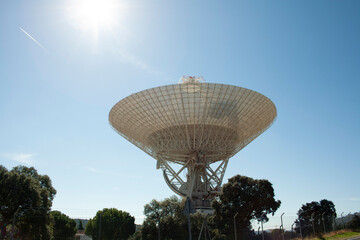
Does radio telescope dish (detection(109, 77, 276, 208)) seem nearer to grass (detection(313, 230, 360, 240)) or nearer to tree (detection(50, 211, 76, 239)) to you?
grass (detection(313, 230, 360, 240))

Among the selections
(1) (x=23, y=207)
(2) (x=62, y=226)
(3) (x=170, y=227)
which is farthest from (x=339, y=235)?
(2) (x=62, y=226)

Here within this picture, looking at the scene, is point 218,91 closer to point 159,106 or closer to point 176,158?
point 159,106

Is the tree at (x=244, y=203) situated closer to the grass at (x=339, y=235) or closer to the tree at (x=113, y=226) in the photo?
the grass at (x=339, y=235)

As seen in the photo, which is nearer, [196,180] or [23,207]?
[23,207]

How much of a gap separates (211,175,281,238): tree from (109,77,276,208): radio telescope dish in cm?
982

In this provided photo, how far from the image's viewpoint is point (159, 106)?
39.8 meters

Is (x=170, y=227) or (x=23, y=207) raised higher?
(x=23, y=207)

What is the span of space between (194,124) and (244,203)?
13144mm

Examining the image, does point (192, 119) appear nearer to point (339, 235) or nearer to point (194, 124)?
point (194, 124)

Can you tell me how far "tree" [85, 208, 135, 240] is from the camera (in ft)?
217

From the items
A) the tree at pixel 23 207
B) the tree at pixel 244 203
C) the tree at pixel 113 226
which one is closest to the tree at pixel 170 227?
the tree at pixel 244 203

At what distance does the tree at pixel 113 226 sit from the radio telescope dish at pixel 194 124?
24028 mm

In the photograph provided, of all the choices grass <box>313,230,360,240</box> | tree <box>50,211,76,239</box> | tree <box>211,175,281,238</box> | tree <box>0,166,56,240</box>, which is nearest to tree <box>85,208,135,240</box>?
tree <box>50,211,76,239</box>

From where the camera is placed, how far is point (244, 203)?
113 ft
